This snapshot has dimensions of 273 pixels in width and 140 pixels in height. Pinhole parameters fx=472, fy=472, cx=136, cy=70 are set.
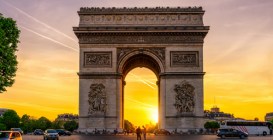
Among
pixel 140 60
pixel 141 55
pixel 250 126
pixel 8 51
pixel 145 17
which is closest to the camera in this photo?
pixel 8 51

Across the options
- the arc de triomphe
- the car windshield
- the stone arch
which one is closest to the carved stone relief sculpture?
the arc de triomphe

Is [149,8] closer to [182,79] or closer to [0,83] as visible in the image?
[182,79]

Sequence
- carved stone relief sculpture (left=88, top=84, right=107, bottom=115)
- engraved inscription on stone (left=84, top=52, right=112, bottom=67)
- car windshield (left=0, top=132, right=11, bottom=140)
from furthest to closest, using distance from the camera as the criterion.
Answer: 1. engraved inscription on stone (left=84, top=52, right=112, bottom=67)
2. carved stone relief sculpture (left=88, top=84, right=107, bottom=115)
3. car windshield (left=0, top=132, right=11, bottom=140)

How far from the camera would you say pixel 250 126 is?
76750 millimetres

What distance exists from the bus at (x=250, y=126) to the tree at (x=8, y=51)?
150ft

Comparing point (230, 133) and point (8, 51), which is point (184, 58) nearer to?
point (230, 133)

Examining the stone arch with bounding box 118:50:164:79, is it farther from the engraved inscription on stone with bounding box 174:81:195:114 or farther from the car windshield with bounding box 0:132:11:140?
the car windshield with bounding box 0:132:11:140

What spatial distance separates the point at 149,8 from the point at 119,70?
8.94m

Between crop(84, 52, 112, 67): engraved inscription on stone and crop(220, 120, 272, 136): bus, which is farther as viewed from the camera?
crop(220, 120, 272, 136): bus

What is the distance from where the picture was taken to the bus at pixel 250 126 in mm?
76062

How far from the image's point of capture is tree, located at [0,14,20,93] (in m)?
37.7

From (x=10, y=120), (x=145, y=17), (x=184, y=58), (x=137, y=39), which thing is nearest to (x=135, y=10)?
(x=145, y=17)

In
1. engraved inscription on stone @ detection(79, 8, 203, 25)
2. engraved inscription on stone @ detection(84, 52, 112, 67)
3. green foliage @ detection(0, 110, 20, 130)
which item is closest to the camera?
engraved inscription on stone @ detection(84, 52, 112, 67)

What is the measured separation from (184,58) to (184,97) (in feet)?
16.6
